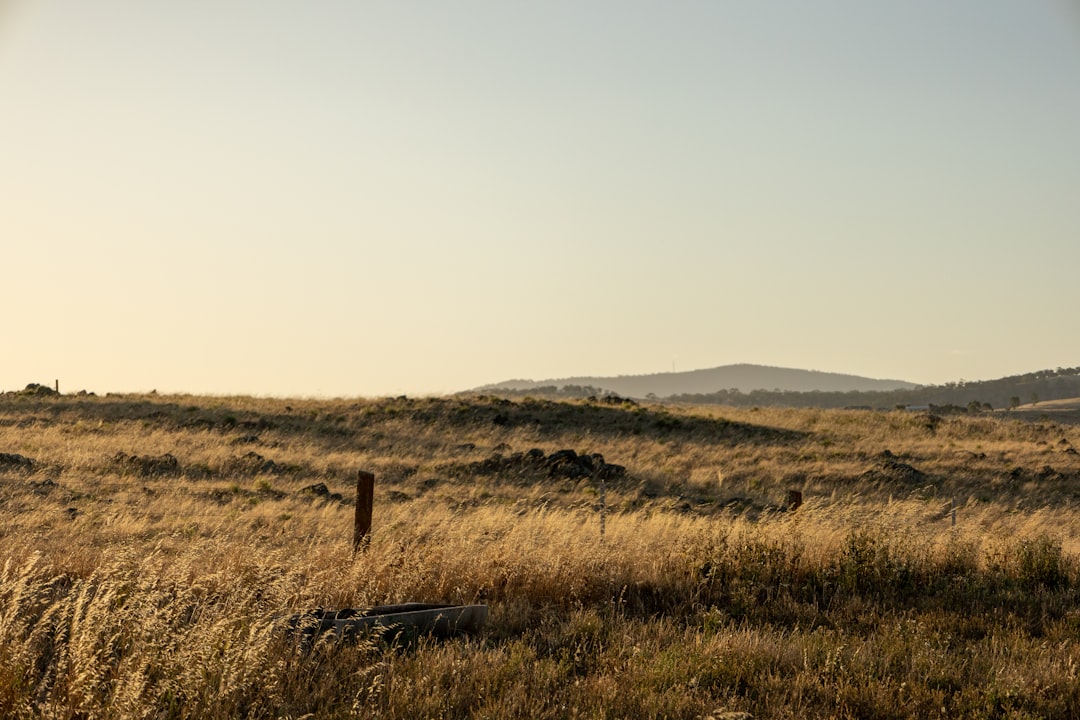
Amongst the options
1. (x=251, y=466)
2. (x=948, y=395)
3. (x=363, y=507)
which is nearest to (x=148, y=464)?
(x=251, y=466)

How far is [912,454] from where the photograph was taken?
38.1 meters

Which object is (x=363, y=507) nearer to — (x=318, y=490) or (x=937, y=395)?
(x=318, y=490)

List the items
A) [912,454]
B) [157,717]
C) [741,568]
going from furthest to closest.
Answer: [912,454] → [741,568] → [157,717]

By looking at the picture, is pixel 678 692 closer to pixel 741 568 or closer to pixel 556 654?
pixel 556 654

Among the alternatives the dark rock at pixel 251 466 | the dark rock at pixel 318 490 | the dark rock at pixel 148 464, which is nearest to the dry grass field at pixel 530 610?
the dark rock at pixel 318 490

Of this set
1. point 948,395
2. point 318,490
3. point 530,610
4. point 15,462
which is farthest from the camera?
point 948,395

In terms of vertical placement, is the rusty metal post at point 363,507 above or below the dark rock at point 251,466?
above

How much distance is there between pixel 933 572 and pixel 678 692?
6062 mm

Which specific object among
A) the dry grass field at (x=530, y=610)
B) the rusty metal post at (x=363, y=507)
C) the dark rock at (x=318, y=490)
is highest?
the rusty metal post at (x=363, y=507)

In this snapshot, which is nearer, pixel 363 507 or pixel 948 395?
pixel 363 507

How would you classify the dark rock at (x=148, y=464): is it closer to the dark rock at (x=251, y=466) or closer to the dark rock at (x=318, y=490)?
the dark rock at (x=251, y=466)

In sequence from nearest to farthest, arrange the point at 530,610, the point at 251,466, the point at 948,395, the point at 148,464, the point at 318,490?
the point at 530,610 → the point at 318,490 → the point at 148,464 → the point at 251,466 → the point at 948,395

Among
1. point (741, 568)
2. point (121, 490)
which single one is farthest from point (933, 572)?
point (121, 490)

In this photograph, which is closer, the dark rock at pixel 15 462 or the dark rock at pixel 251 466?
the dark rock at pixel 15 462
